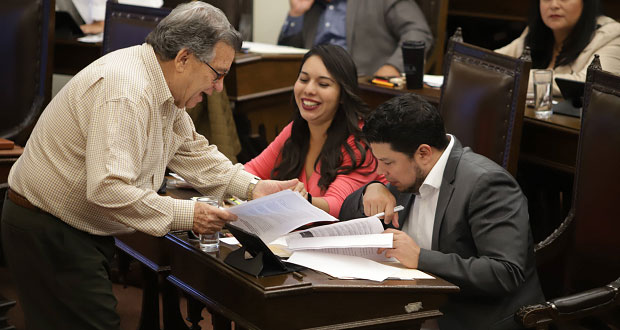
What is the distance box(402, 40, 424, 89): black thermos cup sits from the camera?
3625mm

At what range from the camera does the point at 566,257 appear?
2.45 meters

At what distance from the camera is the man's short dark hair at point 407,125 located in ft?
7.04

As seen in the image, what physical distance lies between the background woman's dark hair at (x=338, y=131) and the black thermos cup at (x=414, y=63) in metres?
0.82

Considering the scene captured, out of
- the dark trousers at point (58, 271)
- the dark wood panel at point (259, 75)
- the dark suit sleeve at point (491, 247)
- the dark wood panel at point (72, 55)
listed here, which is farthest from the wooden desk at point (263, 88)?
the dark suit sleeve at point (491, 247)

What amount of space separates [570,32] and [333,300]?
7.98 ft

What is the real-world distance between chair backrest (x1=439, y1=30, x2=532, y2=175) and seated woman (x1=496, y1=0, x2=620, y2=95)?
0.89 metres

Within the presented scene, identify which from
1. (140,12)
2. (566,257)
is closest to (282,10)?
(140,12)

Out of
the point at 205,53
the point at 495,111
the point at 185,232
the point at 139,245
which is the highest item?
the point at 205,53

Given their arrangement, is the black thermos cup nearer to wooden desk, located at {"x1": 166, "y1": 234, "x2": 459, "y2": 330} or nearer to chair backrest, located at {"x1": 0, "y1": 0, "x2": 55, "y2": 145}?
chair backrest, located at {"x1": 0, "y1": 0, "x2": 55, "y2": 145}

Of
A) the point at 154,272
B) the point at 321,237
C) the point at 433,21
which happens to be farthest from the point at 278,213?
the point at 433,21

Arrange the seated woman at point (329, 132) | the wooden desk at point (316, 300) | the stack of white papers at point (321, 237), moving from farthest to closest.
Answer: the seated woman at point (329, 132)
the stack of white papers at point (321, 237)
the wooden desk at point (316, 300)

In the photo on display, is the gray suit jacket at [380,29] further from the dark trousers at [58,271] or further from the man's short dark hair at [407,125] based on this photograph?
the dark trousers at [58,271]

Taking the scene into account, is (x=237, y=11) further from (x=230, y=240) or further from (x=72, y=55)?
(x=230, y=240)

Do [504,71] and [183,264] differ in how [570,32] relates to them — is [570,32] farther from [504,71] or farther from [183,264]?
[183,264]
